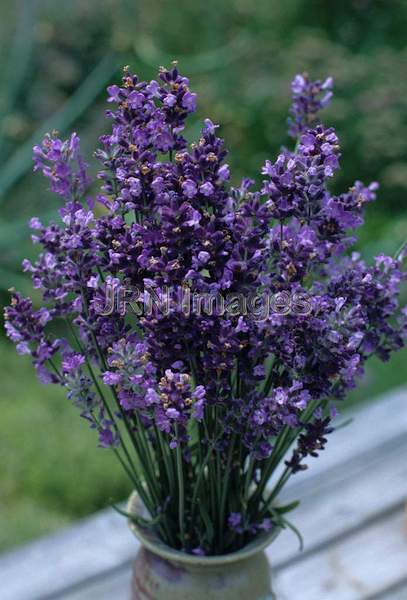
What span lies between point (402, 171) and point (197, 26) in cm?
123

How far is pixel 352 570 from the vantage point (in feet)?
3.80

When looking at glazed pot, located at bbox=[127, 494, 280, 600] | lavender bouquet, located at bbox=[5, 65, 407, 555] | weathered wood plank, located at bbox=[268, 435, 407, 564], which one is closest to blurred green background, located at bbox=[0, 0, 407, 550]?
weathered wood plank, located at bbox=[268, 435, 407, 564]

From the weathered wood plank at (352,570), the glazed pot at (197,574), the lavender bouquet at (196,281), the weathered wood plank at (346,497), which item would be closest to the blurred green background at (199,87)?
the weathered wood plank at (346,497)

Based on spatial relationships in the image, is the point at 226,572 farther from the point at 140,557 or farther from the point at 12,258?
the point at 12,258

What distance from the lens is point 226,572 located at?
833 mm

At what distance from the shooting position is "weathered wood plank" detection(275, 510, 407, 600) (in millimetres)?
1122

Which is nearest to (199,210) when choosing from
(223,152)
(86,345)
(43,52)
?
(223,152)

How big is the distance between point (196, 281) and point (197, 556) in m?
0.28

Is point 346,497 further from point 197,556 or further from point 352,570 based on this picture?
point 197,556
